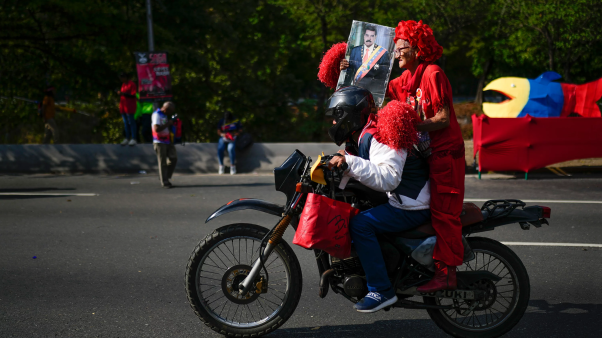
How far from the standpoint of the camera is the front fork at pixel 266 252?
12.0ft

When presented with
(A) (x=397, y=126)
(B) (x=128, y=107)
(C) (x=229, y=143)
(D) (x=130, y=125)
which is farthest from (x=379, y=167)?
(B) (x=128, y=107)

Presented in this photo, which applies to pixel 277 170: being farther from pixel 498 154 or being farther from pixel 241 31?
pixel 241 31

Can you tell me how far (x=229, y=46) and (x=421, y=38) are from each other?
1766 cm

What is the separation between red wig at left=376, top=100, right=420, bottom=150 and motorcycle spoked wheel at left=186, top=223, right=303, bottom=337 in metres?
0.94

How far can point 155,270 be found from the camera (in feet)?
17.9

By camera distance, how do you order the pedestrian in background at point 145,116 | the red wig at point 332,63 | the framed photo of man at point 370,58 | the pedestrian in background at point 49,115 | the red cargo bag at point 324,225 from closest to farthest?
the red cargo bag at point 324,225 → the framed photo of man at point 370,58 → the red wig at point 332,63 → the pedestrian in background at point 145,116 → the pedestrian in background at point 49,115

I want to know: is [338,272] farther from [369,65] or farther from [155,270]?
[155,270]

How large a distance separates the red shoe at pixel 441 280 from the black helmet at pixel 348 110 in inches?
39.1

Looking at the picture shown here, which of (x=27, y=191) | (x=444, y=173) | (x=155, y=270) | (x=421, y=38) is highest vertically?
(x=421, y=38)

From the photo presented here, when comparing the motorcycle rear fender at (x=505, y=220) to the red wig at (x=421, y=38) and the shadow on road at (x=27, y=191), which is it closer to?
the red wig at (x=421, y=38)

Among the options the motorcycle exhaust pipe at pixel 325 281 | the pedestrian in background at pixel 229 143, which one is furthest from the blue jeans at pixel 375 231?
the pedestrian in background at pixel 229 143

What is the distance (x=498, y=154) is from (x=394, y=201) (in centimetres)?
813

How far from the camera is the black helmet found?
11.5ft

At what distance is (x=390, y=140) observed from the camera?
3.36m
